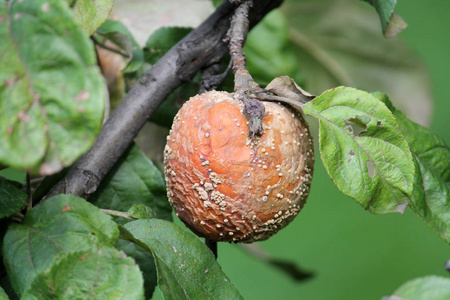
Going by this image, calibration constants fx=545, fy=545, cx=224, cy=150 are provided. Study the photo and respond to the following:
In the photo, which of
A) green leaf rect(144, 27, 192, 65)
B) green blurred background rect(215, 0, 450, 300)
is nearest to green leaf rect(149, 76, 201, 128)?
green leaf rect(144, 27, 192, 65)

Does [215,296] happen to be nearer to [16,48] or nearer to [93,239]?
[93,239]

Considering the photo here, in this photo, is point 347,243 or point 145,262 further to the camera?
point 347,243

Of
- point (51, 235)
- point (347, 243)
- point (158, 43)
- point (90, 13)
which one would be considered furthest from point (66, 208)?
point (347, 243)

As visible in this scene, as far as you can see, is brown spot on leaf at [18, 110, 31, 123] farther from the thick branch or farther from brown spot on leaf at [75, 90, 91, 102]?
the thick branch

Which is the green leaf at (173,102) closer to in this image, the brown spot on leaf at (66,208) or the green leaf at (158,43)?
the green leaf at (158,43)

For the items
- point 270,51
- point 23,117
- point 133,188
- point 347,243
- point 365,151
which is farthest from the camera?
point 347,243

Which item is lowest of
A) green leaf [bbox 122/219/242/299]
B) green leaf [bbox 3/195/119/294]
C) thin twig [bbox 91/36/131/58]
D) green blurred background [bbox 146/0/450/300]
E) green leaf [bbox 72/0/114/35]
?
green blurred background [bbox 146/0/450/300]

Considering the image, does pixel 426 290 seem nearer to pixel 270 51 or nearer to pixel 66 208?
pixel 66 208

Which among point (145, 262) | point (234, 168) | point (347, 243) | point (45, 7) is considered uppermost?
point (45, 7)
